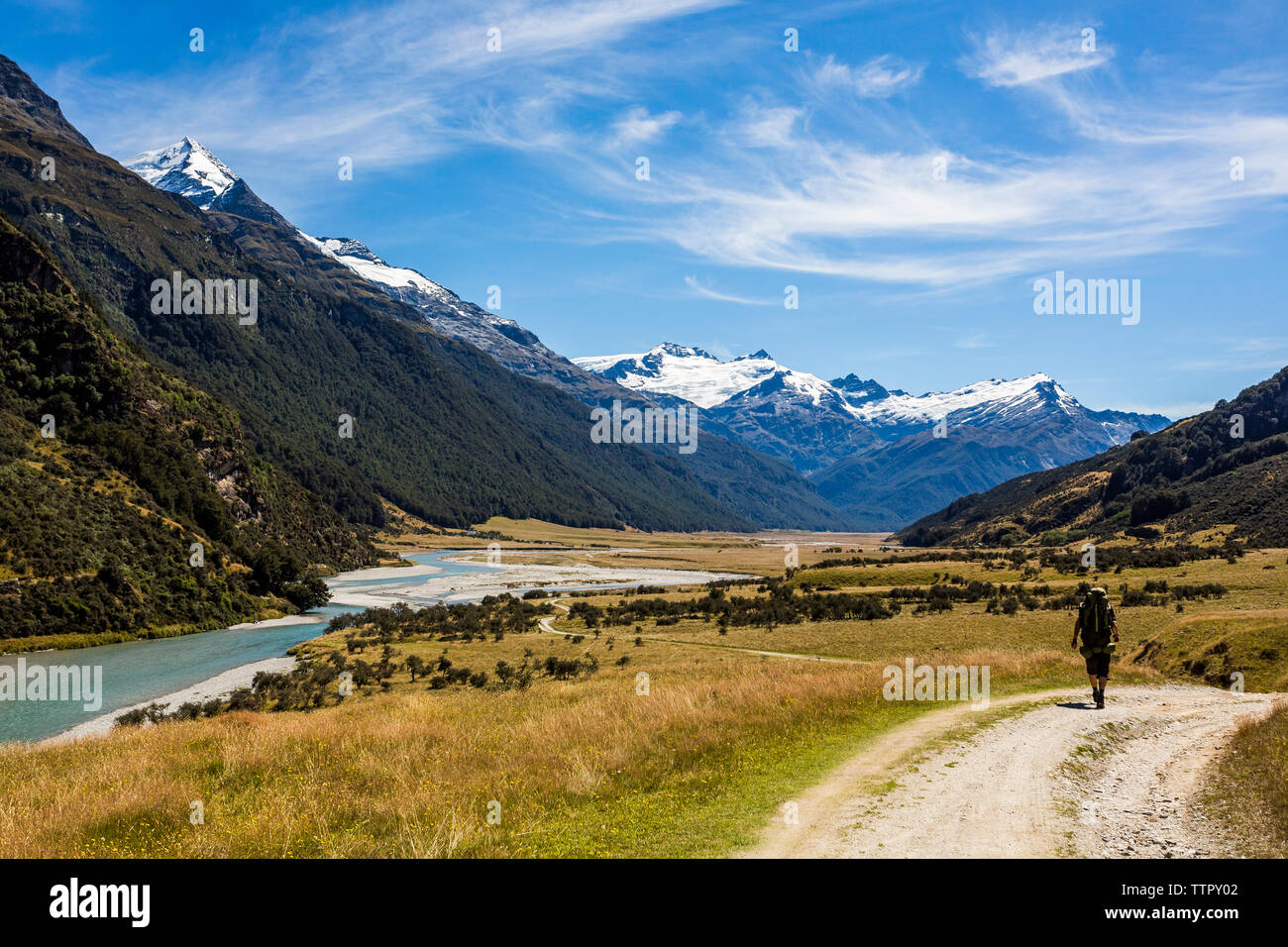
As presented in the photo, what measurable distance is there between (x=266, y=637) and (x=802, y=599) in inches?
1943

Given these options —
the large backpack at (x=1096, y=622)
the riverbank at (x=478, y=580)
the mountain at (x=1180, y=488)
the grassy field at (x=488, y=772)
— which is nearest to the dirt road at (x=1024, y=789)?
the grassy field at (x=488, y=772)

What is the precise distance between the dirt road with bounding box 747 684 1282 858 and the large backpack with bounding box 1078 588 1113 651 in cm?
179

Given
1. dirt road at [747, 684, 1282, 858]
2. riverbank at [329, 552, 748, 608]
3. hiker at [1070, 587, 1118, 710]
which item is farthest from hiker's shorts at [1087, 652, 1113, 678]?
riverbank at [329, 552, 748, 608]

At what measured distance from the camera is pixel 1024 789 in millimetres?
11180

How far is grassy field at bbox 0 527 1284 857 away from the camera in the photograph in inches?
393

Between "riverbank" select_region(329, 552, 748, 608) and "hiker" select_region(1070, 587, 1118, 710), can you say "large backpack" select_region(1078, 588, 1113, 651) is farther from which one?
"riverbank" select_region(329, 552, 748, 608)

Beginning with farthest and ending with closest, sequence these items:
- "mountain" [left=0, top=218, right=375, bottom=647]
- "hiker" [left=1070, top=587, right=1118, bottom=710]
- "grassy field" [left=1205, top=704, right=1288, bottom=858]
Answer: "mountain" [left=0, top=218, right=375, bottom=647]
"hiker" [left=1070, top=587, right=1118, bottom=710]
"grassy field" [left=1205, top=704, right=1288, bottom=858]

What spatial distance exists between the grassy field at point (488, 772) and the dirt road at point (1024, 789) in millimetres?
955

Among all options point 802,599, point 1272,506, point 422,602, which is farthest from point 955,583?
point 422,602

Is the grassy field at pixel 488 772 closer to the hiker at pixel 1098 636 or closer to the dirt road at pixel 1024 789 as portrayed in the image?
the dirt road at pixel 1024 789

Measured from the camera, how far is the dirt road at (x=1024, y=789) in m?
8.86

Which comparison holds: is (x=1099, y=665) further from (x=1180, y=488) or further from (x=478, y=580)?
(x=1180, y=488)

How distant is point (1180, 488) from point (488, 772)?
141 metres
